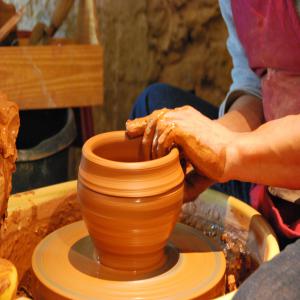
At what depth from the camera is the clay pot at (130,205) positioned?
108cm

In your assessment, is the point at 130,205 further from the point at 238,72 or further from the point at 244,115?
the point at 238,72

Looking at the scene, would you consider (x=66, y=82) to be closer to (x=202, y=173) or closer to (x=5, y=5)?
(x=5, y=5)

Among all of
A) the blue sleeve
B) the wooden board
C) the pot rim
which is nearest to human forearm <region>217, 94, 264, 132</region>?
the blue sleeve

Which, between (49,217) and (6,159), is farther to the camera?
(49,217)

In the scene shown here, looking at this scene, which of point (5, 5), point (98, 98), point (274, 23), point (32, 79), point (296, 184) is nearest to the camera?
point (296, 184)

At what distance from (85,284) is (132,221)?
161 mm

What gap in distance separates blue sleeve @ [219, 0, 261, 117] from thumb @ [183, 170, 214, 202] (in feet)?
1.26

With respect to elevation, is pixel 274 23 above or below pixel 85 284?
above

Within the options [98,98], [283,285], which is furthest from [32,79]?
[283,285]

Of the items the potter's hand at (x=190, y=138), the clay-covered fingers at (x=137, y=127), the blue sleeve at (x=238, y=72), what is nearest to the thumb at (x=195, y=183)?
the potter's hand at (x=190, y=138)

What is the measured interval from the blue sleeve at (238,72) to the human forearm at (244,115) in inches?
0.9

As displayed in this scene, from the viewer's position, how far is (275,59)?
1.35m

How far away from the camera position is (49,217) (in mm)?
1405

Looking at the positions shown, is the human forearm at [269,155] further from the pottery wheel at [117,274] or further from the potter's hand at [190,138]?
the pottery wheel at [117,274]
